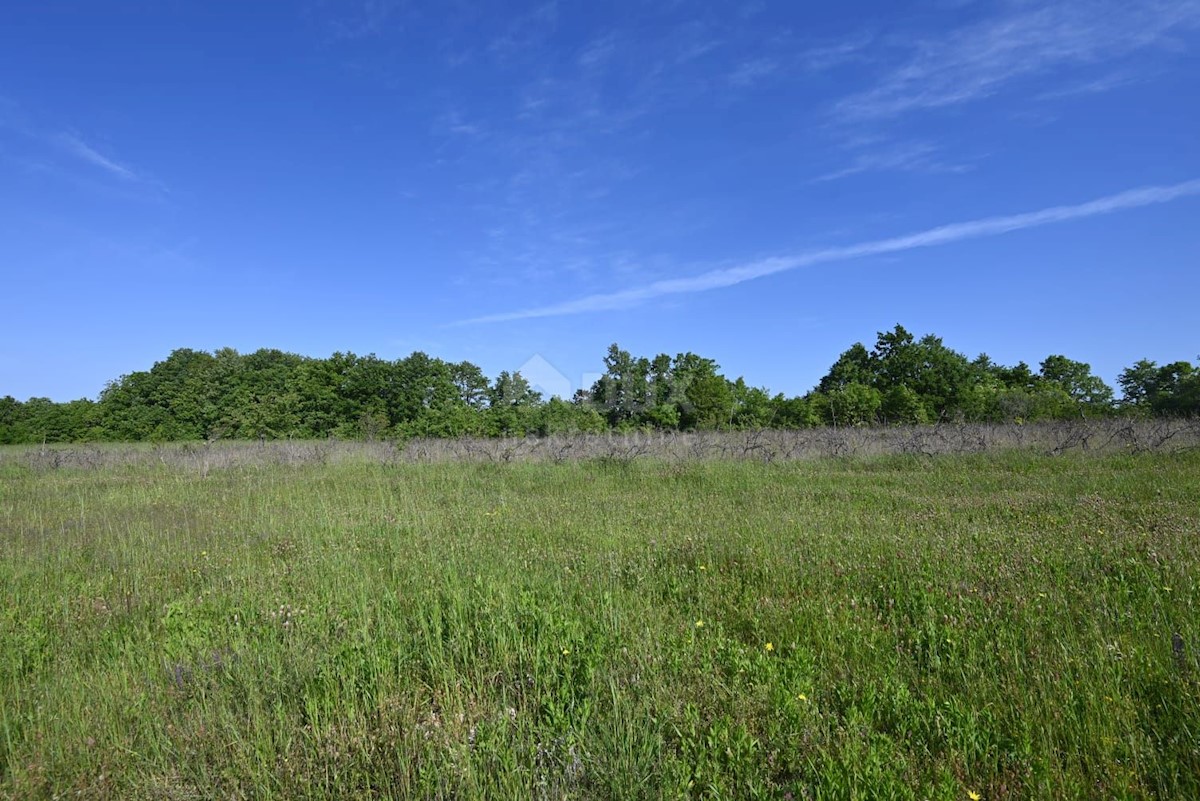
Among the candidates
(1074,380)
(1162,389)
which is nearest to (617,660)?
(1162,389)

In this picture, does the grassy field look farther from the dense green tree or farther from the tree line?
the dense green tree

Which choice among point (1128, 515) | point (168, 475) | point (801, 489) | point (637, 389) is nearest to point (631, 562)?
point (801, 489)

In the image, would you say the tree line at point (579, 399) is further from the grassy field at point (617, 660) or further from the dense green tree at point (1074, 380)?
the grassy field at point (617, 660)

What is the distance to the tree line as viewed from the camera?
30641 millimetres

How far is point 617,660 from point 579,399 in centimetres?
3847

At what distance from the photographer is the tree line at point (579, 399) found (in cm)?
3064

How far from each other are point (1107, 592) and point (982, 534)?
6.04 feet

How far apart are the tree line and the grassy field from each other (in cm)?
2100

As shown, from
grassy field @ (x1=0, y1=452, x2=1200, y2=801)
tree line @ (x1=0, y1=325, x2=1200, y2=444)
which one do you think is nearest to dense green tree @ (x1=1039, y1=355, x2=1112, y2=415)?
tree line @ (x1=0, y1=325, x2=1200, y2=444)

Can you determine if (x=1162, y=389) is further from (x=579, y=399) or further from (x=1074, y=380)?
(x=579, y=399)

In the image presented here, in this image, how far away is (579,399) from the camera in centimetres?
→ 4144

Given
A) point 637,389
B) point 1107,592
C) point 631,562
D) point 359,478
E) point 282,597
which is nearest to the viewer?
point 1107,592

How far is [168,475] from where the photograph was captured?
46.5 feet

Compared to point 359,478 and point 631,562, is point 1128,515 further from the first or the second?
point 359,478
